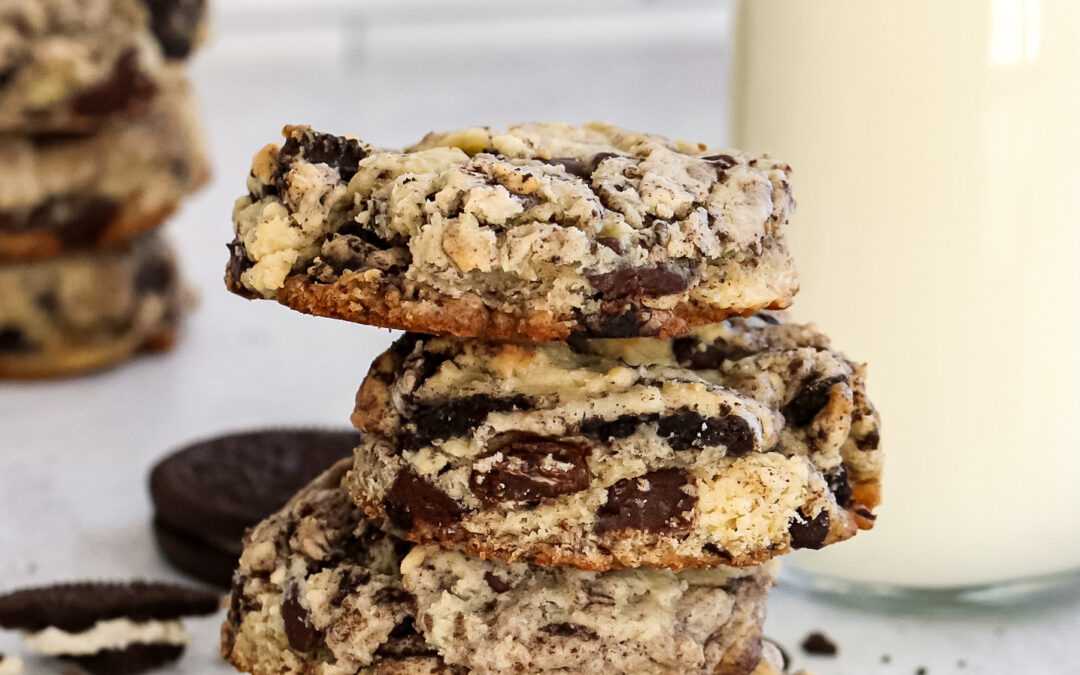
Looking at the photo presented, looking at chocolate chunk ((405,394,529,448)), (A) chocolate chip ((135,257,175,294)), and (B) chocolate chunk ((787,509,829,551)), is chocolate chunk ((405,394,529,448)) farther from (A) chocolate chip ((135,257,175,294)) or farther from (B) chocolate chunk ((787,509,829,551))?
(A) chocolate chip ((135,257,175,294))

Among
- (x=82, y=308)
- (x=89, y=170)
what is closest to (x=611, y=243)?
(x=89, y=170)

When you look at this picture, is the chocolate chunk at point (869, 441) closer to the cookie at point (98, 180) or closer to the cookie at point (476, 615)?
the cookie at point (476, 615)

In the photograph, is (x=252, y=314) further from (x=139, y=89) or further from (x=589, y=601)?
(x=589, y=601)

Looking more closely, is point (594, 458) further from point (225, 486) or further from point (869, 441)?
point (225, 486)

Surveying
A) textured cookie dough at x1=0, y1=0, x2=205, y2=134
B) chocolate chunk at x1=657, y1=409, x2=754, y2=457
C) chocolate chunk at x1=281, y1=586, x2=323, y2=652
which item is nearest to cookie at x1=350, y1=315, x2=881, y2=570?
chocolate chunk at x1=657, y1=409, x2=754, y2=457

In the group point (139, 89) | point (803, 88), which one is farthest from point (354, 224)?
point (139, 89)

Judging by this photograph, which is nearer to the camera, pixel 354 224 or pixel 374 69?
pixel 354 224
